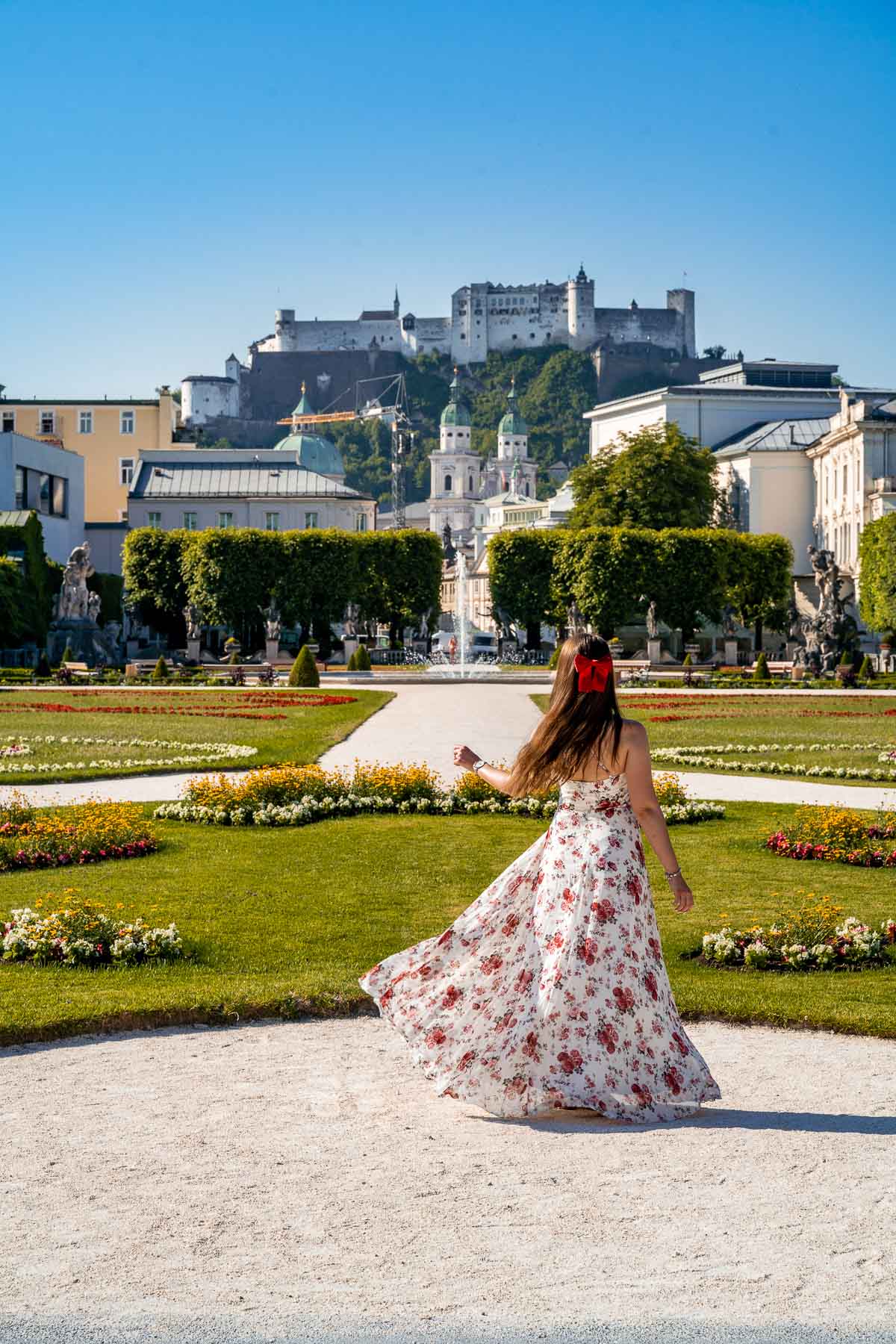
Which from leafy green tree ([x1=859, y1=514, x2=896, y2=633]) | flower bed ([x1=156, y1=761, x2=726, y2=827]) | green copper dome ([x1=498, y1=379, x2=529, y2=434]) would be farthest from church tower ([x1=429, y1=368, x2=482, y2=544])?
flower bed ([x1=156, y1=761, x2=726, y2=827])

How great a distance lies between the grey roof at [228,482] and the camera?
80.2 meters

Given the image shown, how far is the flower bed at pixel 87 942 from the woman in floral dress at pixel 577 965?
2.94m

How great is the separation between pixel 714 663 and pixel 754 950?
4943 centimetres

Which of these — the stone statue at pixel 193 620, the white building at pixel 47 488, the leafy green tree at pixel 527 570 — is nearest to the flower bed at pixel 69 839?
the stone statue at pixel 193 620

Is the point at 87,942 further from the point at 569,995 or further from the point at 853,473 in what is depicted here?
the point at 853,473

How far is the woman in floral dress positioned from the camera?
5.76m

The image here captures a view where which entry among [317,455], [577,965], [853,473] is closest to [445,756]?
[577,965]

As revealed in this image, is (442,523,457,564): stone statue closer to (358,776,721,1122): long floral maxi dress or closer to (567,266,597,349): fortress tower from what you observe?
(567,266,597,349): fortress tower

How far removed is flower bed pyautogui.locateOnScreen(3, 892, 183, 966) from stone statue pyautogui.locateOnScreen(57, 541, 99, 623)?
141 feet

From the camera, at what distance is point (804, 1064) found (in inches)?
267

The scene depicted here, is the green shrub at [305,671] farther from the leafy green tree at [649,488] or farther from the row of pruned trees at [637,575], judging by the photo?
the leafy green tree at [649,488]

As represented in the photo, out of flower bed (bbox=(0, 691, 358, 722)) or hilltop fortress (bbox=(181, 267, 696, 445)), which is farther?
hilltop fortress (bbox=(181, 267, 696, 445))

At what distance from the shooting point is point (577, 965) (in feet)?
19.0

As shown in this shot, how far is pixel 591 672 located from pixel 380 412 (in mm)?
166954
